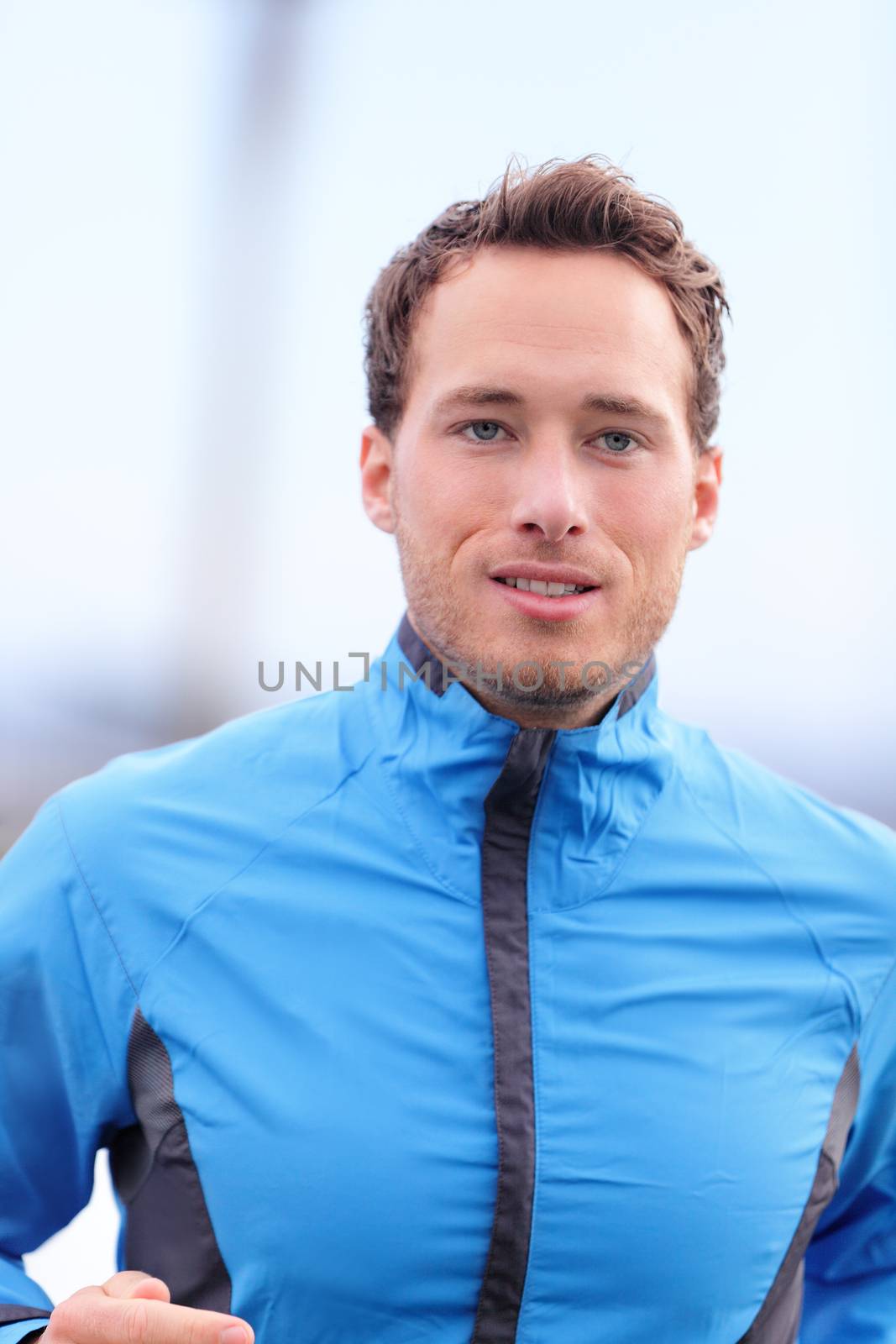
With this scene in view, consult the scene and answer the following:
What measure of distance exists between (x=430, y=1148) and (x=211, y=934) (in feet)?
0.64

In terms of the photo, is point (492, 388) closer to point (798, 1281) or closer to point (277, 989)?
point (277, 989)

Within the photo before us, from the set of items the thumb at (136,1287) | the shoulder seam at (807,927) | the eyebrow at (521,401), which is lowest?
the thumb at (136,1287)

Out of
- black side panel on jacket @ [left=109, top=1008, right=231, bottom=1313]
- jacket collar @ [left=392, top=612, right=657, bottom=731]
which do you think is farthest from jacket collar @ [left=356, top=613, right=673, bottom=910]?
black side panel on jacket @ [left=109, top=1008, right=231, bottom=1313]

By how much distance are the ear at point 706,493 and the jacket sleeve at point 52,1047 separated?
56 cm

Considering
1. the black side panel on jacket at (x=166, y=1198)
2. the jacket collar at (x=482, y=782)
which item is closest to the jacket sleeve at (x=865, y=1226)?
the jacket collar at (x=482, y=782)

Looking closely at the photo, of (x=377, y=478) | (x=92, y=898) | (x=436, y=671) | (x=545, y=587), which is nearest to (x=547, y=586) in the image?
(x=545, y=587)

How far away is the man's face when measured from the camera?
790 mm

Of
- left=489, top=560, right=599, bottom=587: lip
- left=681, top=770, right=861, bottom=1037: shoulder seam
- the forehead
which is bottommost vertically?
left=681, top=770, right=861, bottom=1037: shoulder seam

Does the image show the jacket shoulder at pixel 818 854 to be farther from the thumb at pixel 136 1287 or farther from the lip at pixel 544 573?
the thumb at pixel 136 1287

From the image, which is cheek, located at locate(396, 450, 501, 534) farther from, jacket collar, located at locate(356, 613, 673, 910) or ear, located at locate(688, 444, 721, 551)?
ear, located at locate(688, 444, 721, 551)

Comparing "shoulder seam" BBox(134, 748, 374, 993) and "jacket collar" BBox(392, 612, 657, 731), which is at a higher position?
"jacket collar" BBox(392, 612, 657, 731)

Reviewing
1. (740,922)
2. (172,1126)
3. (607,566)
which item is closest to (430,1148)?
(172,1126)

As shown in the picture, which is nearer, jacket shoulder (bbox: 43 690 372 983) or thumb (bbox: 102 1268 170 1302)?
thumb (bbox: 102 1268 170 1302)

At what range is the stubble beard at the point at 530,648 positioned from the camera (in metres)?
0.80
